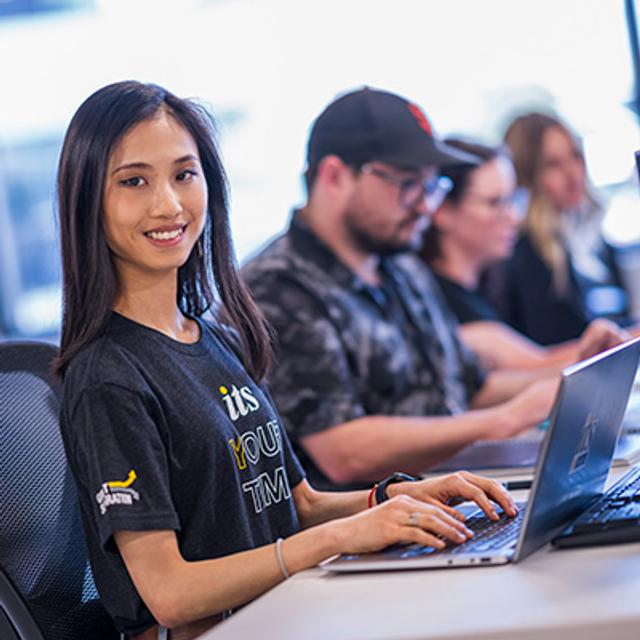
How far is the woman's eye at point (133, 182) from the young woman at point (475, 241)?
249cm

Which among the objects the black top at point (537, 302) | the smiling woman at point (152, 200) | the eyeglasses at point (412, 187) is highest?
the smiling woman at point (152, 200)

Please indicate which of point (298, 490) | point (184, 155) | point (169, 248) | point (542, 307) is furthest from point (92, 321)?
point (542, 307)

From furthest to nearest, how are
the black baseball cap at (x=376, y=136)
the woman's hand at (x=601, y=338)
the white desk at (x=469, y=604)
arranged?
1. the woman's hand at (x=601, y=338)
2. the black baseball cap at (x=376, y=136)
3. the white desk at (x=469, y=604)

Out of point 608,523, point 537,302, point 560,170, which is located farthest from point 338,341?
point 560,170

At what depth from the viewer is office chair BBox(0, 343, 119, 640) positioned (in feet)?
5.03

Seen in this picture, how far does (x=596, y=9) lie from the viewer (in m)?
5.13

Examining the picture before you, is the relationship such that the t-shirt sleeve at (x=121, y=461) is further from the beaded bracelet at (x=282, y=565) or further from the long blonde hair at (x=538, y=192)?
the long blonde hair at (x=538, y=192)

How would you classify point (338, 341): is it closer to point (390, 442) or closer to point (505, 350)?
point (390, 442)

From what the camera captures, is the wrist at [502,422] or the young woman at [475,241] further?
the young woman at [475,241]

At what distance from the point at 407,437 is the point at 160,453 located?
111cm

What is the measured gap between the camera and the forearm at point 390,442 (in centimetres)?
246

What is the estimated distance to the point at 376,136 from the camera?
8.85ft

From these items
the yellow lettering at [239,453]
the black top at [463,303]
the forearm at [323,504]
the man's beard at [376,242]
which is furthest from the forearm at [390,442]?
the black top at [463,303]

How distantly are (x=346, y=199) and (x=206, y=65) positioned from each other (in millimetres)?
2596
